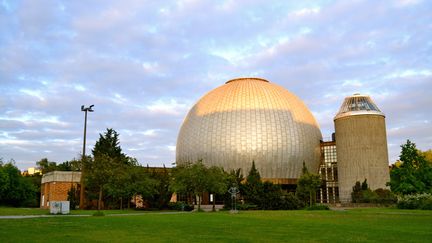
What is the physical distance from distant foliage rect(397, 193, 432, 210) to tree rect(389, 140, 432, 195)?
2703 mm

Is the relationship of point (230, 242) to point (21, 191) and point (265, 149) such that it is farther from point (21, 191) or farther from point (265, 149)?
point (21, 191)

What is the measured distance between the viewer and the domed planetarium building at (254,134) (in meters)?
62.1

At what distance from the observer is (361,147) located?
59094 mm

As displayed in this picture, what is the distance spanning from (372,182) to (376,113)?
9.53m

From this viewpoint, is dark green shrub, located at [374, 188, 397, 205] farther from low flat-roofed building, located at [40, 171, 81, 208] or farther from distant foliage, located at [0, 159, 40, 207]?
distant foliage, located at [0, 159, 40, 207]

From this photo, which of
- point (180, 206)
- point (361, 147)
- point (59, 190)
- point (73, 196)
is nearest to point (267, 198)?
point (180, 206)

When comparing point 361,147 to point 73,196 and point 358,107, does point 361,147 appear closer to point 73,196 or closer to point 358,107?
point 358,107

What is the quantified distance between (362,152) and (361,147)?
2.25 feet

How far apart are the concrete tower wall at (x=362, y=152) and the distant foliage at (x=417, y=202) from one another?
17672 millimetres

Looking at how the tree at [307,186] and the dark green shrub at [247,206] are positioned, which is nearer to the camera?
the dark green shrub at [247,206]

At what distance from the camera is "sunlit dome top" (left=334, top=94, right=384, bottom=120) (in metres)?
60.7

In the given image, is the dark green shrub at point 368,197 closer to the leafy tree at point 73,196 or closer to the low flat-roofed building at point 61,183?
the leafy tree at point 73,196

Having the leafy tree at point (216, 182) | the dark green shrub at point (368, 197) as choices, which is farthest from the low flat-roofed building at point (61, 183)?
the dark green shrub at point (368, 197)

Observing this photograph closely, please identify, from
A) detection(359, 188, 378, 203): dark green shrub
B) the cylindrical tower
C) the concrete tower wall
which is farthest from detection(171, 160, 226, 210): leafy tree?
the cylindrical tower
